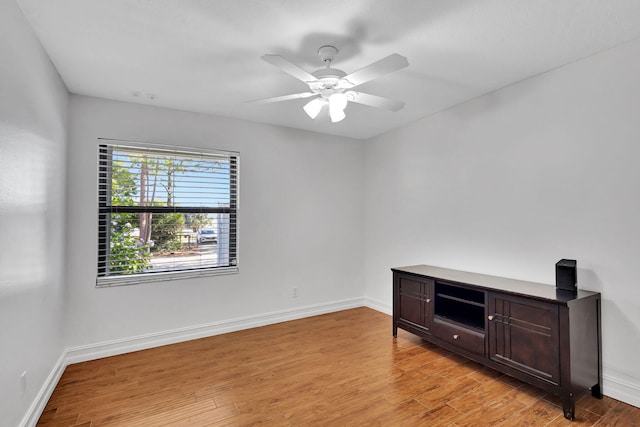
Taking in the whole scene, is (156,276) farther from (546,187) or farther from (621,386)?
(621,386)

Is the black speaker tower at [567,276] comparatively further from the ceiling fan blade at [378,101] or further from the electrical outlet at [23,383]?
the electrical outlet at [23,383]

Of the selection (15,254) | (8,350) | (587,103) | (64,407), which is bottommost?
(64,407)

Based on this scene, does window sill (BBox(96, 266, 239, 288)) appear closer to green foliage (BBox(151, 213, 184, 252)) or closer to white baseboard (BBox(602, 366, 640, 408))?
green foliage (BBox(151, 213, 184, 252))

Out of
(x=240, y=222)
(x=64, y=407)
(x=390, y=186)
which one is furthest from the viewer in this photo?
(x=390, y=186)

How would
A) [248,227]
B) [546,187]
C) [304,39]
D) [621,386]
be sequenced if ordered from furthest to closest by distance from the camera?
[248,227] → [546,187] → [621,386] → [304,39]

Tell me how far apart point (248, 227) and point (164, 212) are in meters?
0.91

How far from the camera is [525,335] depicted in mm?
2332

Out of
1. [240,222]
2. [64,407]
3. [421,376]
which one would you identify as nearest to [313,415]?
[421,376]

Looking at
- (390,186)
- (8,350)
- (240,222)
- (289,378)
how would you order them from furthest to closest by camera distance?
(390,186) → (240,222) → (289,378) → (8,350)

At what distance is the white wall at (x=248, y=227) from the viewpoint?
3.01 meters

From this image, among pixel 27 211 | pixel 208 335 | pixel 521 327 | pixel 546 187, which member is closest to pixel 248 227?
pixel 208 335

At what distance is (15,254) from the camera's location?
180 cm

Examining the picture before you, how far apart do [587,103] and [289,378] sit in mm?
3103

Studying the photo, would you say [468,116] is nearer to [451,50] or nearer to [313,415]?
[451,50]
